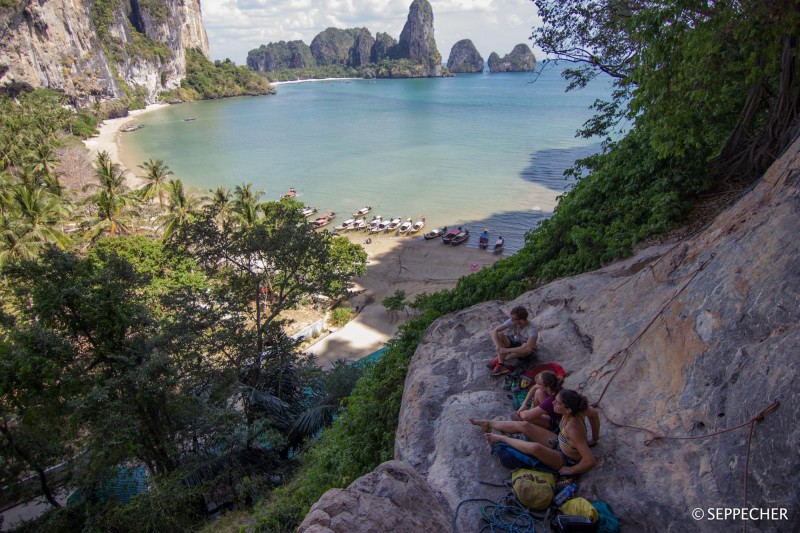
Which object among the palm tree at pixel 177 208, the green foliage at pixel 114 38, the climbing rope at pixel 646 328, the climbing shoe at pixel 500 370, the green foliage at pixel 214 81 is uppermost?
the green foliage at pixel 114 38

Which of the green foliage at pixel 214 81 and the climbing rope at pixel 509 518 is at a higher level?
the green foliage at pixel 214 81

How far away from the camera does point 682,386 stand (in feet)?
14.3

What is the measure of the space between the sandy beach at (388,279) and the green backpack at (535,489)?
1470 centimetres

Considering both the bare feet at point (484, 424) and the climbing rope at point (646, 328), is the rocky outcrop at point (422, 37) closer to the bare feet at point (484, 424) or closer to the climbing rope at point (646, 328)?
the climbing rope at point (646, 328)

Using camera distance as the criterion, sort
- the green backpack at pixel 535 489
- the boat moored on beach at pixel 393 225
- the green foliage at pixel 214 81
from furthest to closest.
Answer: the green foliage at pixel 214 81, the boat moored on beach at pixel 393 225, the green backpack at pixel 535 489

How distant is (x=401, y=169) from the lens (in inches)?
1986

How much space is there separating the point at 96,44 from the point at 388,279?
90.7m

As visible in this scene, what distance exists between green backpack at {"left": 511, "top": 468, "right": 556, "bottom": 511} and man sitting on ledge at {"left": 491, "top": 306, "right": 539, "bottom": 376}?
7.30 ft

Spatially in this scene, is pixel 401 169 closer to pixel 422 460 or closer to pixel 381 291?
pixel 381 291

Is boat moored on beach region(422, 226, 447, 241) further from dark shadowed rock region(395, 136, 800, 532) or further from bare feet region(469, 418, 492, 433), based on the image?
bare feet region(469, 418, 492, 433)

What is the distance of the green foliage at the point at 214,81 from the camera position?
130 meters

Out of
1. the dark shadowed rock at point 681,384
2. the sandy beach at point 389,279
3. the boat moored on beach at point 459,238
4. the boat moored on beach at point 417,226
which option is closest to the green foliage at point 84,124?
the sandy beach at point 389,279

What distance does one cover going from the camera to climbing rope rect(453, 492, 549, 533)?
383 centimetres

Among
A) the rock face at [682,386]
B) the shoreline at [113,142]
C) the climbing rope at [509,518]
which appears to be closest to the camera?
the rock face at [682,386]
